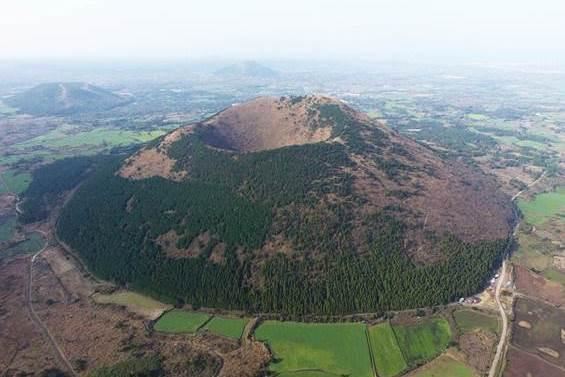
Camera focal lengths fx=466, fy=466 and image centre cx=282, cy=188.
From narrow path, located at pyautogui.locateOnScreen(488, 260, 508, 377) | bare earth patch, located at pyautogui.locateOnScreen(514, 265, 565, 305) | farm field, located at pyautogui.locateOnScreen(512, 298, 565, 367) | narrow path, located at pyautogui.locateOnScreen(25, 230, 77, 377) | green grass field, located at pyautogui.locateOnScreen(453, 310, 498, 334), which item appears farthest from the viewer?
bare earth patch, located at pyautogui.locateOnScreen(514, 265, 565, 305)

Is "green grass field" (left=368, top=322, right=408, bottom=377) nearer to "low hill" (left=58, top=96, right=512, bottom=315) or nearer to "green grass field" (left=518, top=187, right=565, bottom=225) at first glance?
"low hill" (left=58, top=96, right=512, bottom=315)

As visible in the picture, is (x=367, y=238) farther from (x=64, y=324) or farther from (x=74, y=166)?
(x=74, y=166)

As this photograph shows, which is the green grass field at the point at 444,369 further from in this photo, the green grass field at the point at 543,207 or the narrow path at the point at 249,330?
the green grass field at the point at 543,207

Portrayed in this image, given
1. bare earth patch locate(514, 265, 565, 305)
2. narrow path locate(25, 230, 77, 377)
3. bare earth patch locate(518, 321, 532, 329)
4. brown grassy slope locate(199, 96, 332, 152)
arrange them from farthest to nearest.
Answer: brown grassy slope locate(199, 96, 332, 152)
bare earth patch locate(514, 265, 565, 305)
bare earth patch locate(518, 321, 532, 329)
narrow path locate(25, 230, 77, 377)

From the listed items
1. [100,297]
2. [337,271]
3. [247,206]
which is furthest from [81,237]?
[337,271]

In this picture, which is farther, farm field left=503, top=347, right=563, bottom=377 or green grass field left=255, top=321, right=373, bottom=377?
green grass field left=255, top=321, right=373, bottom=377

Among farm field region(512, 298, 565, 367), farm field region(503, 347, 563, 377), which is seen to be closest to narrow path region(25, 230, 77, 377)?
farm field region(503, 347, 563, 377)

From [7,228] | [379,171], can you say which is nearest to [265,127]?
[379,171]

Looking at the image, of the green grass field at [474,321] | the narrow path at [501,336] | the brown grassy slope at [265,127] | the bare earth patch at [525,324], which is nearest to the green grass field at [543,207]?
the narrow path at [501,336]
